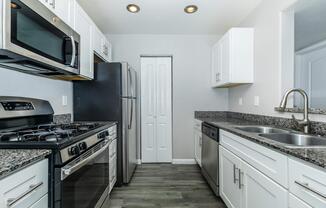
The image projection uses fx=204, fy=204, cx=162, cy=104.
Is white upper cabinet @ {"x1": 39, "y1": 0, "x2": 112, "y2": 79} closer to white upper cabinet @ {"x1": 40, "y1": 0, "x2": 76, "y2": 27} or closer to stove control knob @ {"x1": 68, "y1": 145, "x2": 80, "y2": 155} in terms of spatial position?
white upper cabinet @ {"x1": 40, "y1": 0, "x2": 76, "y2": 27}

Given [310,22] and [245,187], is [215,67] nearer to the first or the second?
[310,22]

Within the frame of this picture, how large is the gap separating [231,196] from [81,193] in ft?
4.39

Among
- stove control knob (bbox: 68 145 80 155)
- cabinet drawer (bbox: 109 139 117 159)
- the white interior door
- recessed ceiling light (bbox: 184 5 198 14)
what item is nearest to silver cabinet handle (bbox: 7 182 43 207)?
stove control knob (bbox: 68 145 80 155)

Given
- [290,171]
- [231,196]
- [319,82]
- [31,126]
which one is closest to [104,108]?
[31,126]

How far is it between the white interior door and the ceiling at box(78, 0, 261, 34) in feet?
2.06

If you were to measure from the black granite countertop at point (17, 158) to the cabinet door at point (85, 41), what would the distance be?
1239 mm

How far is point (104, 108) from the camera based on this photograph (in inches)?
105

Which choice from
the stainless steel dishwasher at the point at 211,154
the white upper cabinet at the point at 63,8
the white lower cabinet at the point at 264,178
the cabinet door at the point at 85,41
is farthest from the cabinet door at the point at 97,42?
the white lower cabinet at the point at 264,178

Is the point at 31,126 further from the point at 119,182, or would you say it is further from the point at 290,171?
the point at 290,171

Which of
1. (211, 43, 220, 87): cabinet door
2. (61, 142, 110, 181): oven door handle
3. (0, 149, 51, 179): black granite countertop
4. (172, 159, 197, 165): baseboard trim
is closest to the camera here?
(0, 149, 51, 179): black granite countertop

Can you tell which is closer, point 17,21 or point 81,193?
point 17,21

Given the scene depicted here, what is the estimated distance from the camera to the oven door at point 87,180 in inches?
48.5

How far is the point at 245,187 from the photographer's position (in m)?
1.63

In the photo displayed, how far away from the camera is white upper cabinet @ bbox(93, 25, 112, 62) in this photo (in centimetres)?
262
